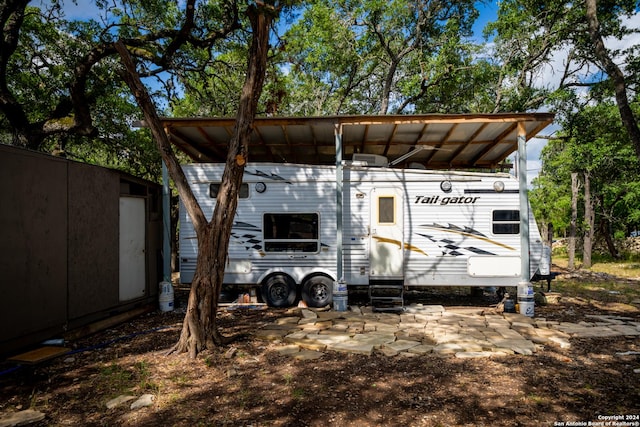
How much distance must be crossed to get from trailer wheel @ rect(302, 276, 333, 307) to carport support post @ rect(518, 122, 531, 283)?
12.5 ft

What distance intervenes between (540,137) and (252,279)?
7.39 meters

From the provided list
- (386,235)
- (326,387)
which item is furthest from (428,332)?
(326,387)

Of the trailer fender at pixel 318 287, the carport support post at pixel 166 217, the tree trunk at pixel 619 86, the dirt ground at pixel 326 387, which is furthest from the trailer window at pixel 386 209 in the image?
the carport support post at pixel 166 217

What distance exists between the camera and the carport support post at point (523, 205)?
25.9 feet

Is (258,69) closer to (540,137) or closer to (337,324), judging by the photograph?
(337,324)

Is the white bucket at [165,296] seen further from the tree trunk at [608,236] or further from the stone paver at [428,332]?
the tree trunk at [608,236]

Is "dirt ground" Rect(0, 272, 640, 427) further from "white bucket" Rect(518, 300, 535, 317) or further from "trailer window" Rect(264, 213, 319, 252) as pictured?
"trailer window" Rect(264, 213, 319, 252)

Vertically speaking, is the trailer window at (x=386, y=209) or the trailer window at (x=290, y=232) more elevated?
the trailer window at (x=386, y=209)

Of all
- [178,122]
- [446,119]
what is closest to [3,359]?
[178,122]

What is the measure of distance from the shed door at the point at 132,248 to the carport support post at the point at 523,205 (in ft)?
24.6

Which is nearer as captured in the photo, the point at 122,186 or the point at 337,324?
the point at 337,324

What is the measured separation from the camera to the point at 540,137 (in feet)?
31.6

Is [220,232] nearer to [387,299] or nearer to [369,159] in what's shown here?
[387,299]

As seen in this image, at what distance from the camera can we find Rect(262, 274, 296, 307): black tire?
8.57m
